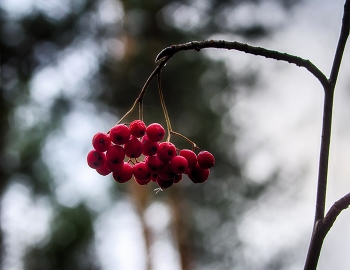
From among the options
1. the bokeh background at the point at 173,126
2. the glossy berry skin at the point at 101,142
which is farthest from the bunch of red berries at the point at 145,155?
the bokeh background at the point at 173,126

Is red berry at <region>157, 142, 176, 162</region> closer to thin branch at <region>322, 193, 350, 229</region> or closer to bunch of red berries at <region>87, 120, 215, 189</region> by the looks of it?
bunch of red berries at <region>87, 120, 215, 189</region>

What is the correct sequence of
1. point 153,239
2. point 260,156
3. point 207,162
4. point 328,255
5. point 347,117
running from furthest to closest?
point 260,156 → point 153,239 → point 347,117 → point 328,255 → point 207,162

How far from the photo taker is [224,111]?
441 centimetres

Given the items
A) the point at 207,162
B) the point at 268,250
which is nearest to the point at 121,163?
the point at 207,162

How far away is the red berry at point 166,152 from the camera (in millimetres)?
550

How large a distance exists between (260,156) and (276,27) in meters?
1.73

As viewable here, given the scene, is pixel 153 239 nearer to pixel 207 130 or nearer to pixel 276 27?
pixel 207 130

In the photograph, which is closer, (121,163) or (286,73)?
(121,163)

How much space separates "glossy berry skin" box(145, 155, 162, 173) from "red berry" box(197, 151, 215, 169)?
0.21ft

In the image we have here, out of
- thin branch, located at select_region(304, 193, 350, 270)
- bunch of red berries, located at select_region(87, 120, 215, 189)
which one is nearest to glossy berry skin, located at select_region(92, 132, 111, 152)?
bunch of red berries, located at select_region(87, 120, 215, 189)

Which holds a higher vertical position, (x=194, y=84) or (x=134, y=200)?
(x=194, y=84)

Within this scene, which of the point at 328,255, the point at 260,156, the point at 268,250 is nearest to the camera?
the point at 328,255

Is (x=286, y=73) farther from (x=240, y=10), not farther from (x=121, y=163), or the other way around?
(x=121, y=163)

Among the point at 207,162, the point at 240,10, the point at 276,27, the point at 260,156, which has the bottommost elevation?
the point at 207,162
